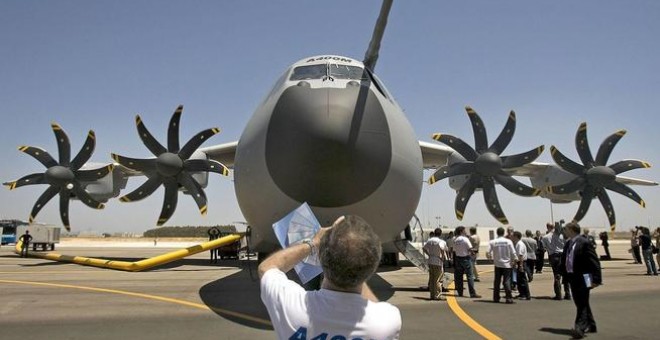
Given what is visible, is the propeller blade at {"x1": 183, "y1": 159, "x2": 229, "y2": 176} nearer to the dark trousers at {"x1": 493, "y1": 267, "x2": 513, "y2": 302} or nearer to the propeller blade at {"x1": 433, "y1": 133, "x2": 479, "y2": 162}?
the propeller blade at {"x1": 433, "y1": 133, "x2": 479, "y2": 162}

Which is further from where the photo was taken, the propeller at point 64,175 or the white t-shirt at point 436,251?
the propeller at point 64,175

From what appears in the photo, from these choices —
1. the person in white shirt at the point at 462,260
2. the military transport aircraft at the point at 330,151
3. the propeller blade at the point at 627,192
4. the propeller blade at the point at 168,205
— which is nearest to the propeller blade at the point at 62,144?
the propeller blade at the point at 168,205

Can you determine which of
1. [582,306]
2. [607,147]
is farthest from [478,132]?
[582,306]

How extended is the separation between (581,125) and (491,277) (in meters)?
9.02

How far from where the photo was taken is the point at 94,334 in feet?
18.9

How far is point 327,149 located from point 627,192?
56.7 feet

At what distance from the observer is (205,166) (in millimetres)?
16109

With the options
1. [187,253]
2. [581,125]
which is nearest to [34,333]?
[187,253]

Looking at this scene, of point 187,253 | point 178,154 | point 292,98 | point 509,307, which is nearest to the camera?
point 292,98

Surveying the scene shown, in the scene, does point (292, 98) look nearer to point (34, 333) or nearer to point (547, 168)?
point (34, 333)

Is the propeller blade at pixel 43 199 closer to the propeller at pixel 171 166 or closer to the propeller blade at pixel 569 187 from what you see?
A: the propeller at pixel 171 166

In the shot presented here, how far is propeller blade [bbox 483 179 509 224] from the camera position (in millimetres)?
15656

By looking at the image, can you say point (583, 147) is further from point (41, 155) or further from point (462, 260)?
point (41, 155)

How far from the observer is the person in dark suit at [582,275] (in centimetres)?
588
